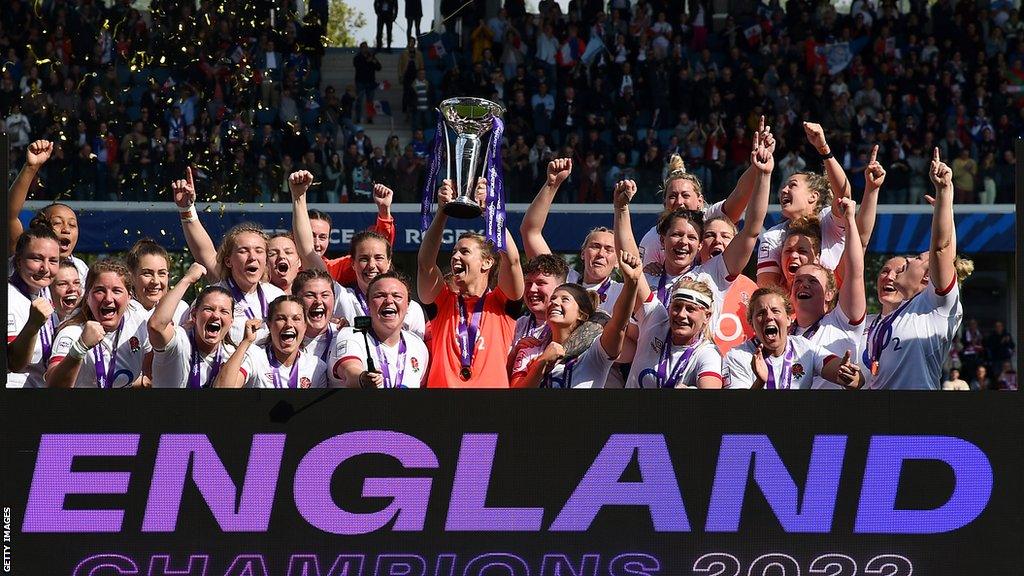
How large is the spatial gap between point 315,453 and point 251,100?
540 inches

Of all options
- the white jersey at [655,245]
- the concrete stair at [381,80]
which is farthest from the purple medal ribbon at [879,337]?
the concrete stair at [381,80]

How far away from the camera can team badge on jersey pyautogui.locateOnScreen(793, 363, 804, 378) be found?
6617 millimetres

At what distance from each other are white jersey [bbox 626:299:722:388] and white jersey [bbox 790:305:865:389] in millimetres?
750

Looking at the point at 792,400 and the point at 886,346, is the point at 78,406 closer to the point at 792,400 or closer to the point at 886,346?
the point at 792,400

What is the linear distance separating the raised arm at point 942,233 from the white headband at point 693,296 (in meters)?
1.07

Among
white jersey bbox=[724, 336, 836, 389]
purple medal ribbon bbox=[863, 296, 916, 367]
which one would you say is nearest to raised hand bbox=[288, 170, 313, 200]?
white jersey bbox=[724, 336, 836, 389]

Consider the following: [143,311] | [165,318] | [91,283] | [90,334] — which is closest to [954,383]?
[143,311]

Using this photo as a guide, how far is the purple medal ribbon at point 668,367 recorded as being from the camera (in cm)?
629

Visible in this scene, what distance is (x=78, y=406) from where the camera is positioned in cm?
548

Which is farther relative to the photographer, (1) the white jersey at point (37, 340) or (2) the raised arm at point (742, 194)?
(2) the raised arm at point (742, 194)

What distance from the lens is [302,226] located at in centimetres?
806

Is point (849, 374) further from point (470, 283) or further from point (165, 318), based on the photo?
point (165, 318)

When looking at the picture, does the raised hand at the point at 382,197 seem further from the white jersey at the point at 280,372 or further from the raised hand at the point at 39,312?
the raised hand at the point at 39,312

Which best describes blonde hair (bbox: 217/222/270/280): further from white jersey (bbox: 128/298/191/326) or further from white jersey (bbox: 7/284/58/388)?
white jersey (bbox: 7/284/58/388)
